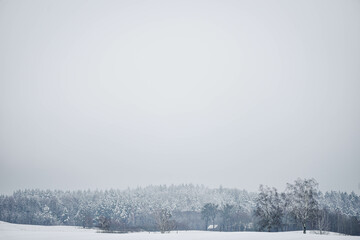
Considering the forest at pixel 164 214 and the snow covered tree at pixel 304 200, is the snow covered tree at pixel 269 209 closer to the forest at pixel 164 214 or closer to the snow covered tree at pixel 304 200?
the forest at pixel 164 214

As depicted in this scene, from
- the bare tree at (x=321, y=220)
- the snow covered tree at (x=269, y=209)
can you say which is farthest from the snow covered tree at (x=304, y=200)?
the snow covered tree at (x=269, y=209)

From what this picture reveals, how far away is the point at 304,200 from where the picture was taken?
83.8m

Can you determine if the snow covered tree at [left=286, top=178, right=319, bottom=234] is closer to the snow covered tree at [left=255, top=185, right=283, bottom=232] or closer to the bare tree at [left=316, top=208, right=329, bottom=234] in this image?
the bare tree at [left=316, top=208, right=329, bottom=234]

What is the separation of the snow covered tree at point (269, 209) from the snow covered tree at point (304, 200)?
38.6 feet

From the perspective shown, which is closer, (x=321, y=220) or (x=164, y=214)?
→ (x=164, y=214)

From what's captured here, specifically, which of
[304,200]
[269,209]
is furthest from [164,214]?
[304,200]

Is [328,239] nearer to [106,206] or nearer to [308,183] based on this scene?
[308,183]

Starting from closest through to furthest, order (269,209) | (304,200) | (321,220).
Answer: (304,200), (269,209), (321,220)

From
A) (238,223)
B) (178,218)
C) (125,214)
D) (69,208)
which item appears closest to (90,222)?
(125,214)

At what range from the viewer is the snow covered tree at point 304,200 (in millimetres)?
82938

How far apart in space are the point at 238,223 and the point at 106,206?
6607 centimetres

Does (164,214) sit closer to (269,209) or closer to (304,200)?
(269,209)

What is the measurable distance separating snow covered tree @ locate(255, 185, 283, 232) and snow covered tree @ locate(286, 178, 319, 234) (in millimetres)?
11773

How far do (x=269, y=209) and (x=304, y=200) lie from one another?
17519 millimetres
